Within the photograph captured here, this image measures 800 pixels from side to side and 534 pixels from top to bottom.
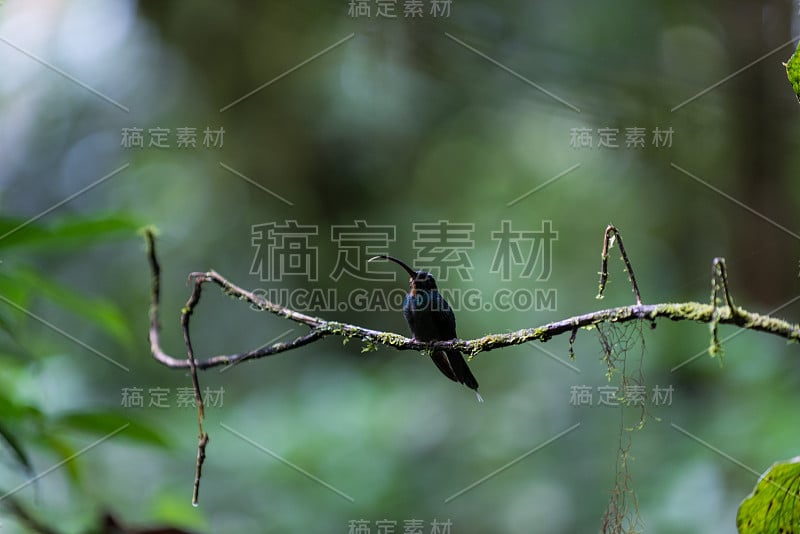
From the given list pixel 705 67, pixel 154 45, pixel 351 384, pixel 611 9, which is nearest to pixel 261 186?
pixel 154 45

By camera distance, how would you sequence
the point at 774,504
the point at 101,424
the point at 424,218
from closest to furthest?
the point at 774,504, the point at 101,424, the point at 424,218

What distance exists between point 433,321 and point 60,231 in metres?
0.89

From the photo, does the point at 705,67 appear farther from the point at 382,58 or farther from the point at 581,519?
the point at 581,519

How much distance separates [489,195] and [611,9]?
2164mm

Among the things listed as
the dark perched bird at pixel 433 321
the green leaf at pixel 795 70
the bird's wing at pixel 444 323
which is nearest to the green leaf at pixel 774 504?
the green leaf at pixel 795 70

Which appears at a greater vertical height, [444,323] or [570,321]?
[570,321]

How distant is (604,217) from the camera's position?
21.4 ft

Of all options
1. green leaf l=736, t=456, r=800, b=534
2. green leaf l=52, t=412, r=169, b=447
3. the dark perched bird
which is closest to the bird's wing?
the dark perched bird

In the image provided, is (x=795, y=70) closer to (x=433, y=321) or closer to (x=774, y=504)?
(x=774, y=504)

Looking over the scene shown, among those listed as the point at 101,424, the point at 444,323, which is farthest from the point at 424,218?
the point at 101,424

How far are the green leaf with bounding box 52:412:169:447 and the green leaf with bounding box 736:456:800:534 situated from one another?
1.09 metres

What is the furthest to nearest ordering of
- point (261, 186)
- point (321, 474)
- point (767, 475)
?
point (261, 186)
point (321, 474)
point (767, 475)

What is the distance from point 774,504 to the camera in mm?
926

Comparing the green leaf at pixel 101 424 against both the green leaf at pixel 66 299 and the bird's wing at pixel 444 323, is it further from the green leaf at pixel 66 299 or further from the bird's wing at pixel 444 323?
the bird's wing at pixel 444 323
